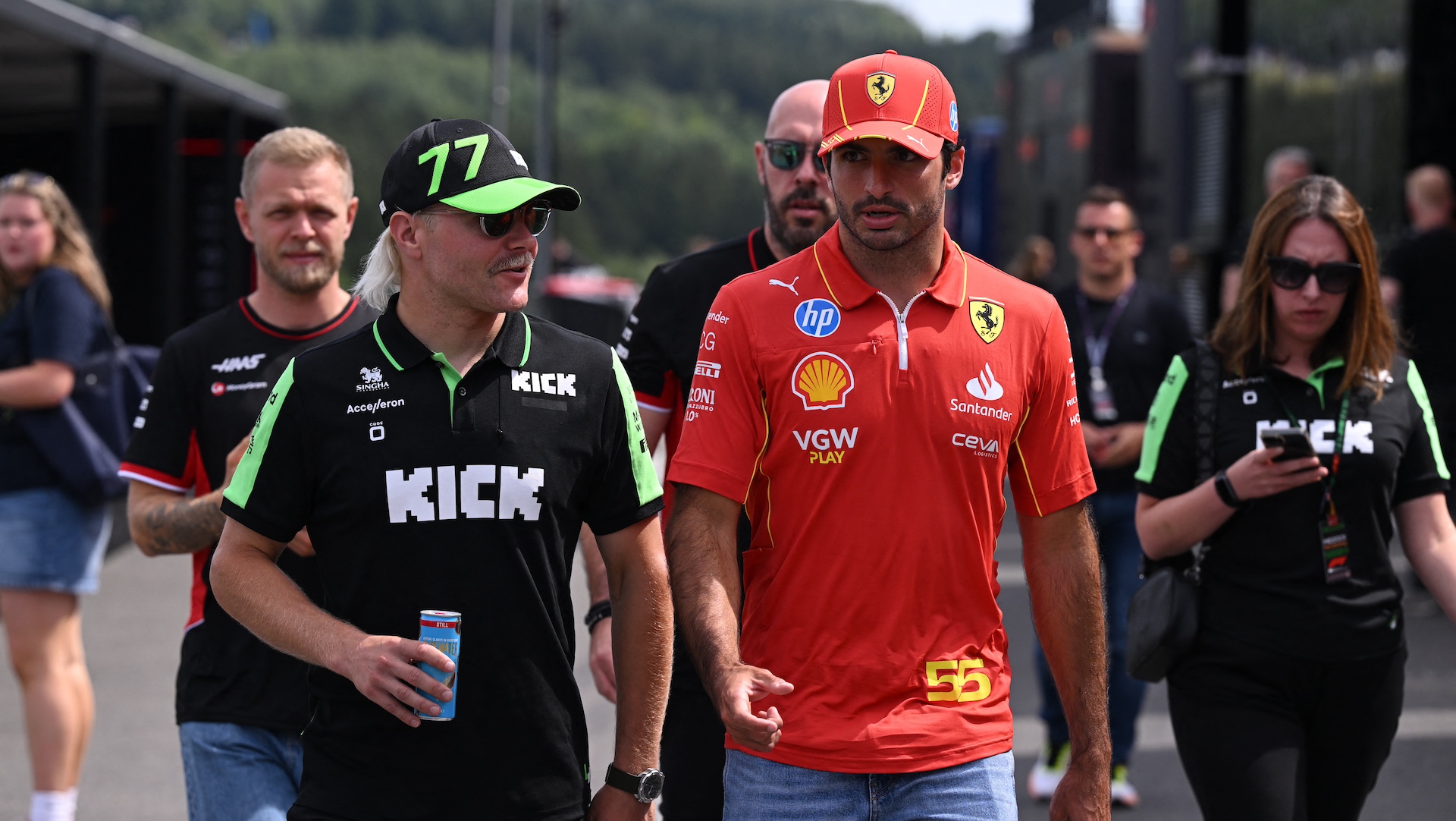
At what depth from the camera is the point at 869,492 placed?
10.1 feet

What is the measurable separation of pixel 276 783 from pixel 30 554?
2.44m

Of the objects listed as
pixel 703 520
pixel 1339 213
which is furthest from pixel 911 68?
pixel 1339 213

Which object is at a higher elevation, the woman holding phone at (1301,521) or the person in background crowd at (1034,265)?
the person in background crowd at (1034,265)

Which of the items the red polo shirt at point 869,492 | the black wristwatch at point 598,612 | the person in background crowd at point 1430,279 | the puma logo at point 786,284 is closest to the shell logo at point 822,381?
the red polo shirt at point 869,492

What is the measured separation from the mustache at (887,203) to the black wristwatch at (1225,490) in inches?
52.3

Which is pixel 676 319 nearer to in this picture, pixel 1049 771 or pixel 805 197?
pixel 805 197

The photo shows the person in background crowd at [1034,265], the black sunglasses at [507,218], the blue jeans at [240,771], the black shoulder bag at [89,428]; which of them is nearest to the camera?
the black sunglasses at [507,218]

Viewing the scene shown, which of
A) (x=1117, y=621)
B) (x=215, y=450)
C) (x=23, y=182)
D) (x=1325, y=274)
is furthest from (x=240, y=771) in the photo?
(x=1117, y=621)

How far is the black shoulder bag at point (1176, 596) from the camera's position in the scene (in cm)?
409

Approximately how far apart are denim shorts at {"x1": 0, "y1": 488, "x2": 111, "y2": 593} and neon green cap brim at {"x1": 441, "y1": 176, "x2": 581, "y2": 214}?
3445 millimetres

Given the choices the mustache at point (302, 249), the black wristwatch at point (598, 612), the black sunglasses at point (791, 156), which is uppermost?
the black sunglasses at point (791, 156)

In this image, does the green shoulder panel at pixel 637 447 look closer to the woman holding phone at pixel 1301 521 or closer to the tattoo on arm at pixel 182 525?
the tattoo on arm at pixel 182 525

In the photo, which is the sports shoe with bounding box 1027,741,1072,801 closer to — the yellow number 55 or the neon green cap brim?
the yellow number 55

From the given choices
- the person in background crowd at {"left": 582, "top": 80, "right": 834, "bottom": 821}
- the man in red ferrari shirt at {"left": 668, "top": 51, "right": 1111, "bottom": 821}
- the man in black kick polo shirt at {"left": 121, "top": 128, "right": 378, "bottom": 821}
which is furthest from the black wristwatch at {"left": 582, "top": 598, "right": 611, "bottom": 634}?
the man in red ferrari shirt at {"left": 668, "top": 51, "right": 1111, "bottom": 821}
